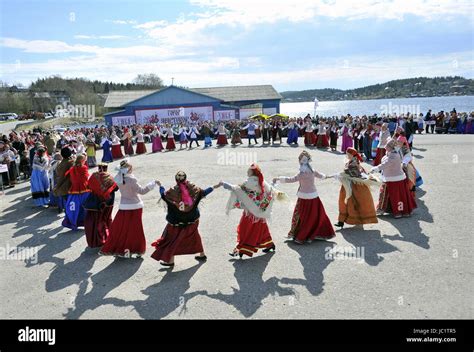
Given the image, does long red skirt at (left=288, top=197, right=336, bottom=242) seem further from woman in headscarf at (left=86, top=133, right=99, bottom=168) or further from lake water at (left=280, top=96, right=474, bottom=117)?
lake water at (left=280, top=96, right=474, bottom=117)

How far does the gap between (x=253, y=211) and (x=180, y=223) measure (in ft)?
4.16

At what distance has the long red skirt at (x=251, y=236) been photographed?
6.82 meters

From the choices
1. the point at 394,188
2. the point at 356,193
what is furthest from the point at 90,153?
the point at 394,188

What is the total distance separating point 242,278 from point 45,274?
3.25 m

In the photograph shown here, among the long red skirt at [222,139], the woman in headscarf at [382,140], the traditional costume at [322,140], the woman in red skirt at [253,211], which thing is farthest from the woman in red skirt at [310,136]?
the woman in red skirt at [253,211]

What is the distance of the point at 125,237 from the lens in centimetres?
702

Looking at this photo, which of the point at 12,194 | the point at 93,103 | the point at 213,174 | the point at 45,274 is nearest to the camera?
the point at 45,274

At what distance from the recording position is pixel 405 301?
16.8ft

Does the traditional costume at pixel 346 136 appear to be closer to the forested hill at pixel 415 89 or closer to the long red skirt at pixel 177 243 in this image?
the long red skirt at pixel 177 243

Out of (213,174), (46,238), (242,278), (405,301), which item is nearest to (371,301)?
(405,301)

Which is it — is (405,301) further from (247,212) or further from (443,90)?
(443,90)

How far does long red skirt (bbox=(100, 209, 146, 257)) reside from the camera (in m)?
7.00

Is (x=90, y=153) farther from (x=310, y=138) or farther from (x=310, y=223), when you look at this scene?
(x=310, y=223)

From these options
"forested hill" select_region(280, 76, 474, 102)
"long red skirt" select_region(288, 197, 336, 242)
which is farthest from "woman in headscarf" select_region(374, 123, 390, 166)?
"forested hill" select_region(280, 76, 474, 102)
